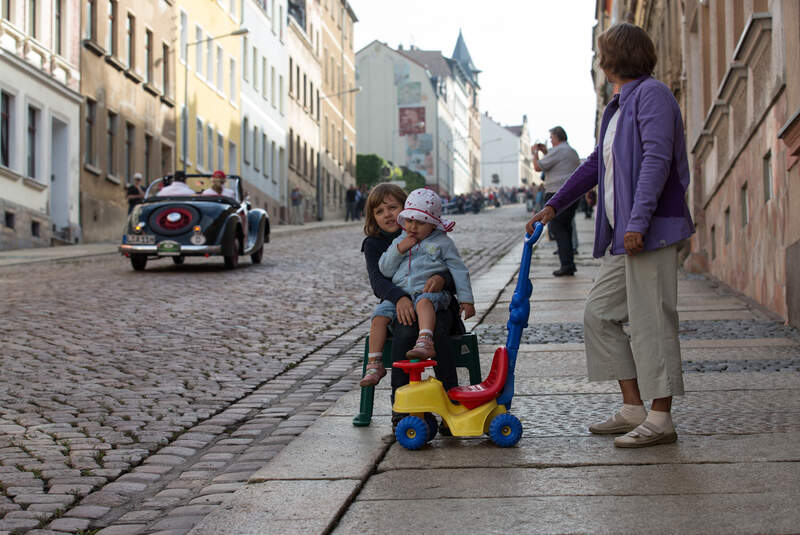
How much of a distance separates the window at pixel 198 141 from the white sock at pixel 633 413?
38904 millimetres

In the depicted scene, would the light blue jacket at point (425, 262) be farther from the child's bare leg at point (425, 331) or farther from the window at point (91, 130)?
the window at point (91, 130)

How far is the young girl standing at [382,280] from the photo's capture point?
5680 mm

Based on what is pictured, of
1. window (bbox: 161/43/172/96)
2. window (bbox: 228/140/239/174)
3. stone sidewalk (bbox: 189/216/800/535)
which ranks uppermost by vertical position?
window (bbox: 161/43/172/96)

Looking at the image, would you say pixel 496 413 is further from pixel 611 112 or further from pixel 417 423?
pixel 611 112

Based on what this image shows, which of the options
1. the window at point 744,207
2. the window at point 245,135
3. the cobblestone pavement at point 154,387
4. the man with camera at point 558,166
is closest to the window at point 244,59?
the window at point 245,135

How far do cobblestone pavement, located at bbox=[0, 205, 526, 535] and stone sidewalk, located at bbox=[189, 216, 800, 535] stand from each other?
322mm

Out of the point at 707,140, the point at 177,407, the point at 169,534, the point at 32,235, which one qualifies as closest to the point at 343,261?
the point at 707,140

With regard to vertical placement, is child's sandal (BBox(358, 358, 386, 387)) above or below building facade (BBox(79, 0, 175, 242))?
below

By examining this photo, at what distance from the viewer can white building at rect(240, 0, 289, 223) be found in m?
52.4

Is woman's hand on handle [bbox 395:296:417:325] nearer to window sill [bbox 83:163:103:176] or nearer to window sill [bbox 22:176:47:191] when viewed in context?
window sill [bbox 22:176:47:191]

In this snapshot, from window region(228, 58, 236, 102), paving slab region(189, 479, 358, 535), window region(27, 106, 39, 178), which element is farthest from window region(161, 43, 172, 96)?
paving slab region(189, 479, 358, 535)

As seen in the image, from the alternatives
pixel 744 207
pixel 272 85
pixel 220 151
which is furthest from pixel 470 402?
pixel 272 85

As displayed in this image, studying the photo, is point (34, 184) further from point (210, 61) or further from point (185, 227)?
point (210, 61)

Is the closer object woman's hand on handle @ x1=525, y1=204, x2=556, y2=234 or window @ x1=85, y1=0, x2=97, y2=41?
woman's hand on handle @ x1=525, y1=204, x2=556, y2=234
